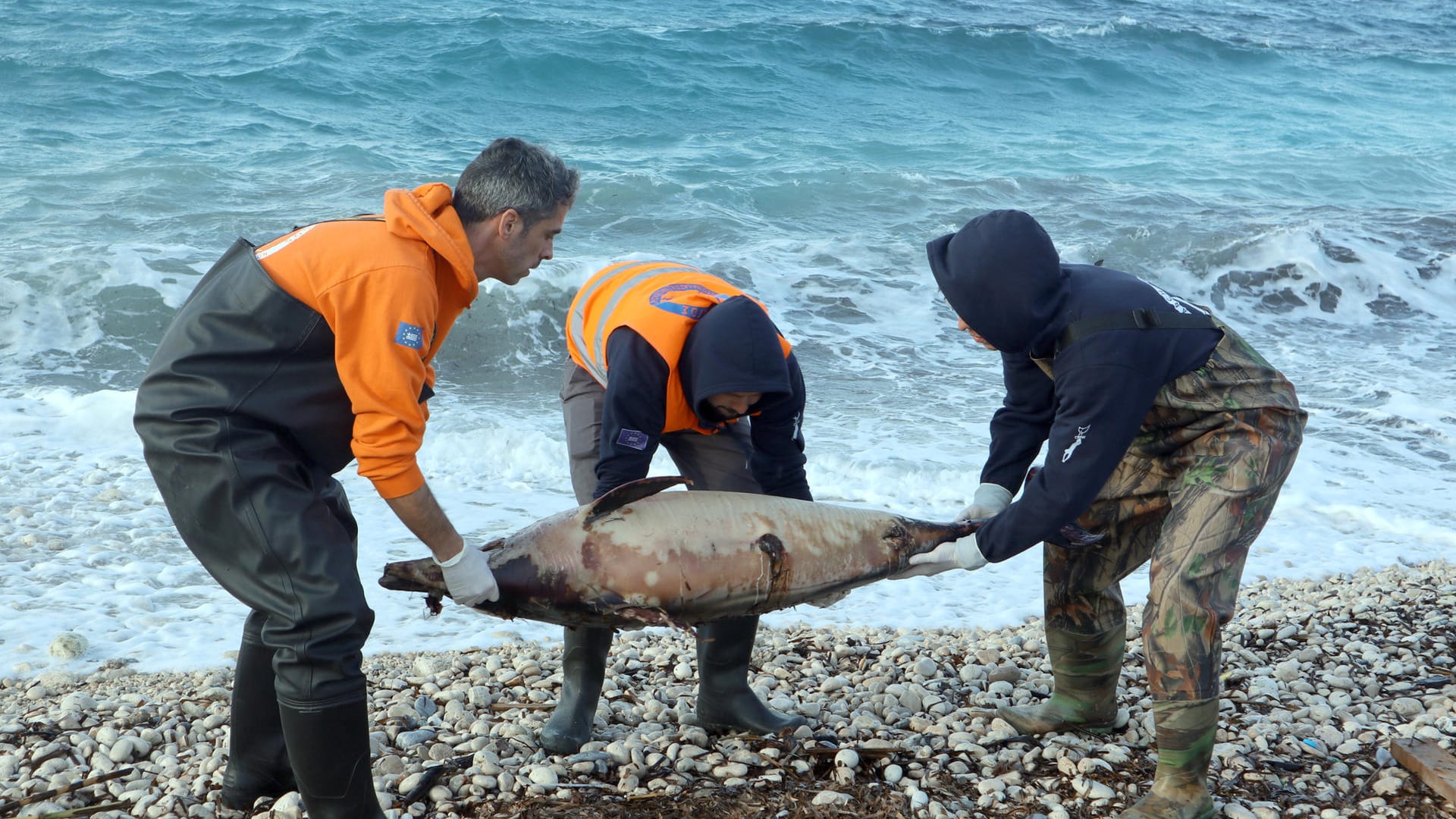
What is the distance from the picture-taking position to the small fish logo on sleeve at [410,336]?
279 cm

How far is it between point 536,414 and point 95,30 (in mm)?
16156

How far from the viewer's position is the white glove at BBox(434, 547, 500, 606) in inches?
A: 124

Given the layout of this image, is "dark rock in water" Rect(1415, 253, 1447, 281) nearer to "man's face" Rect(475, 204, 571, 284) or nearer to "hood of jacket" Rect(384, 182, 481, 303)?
"man's face" Rect(475, 204, 571, 284)

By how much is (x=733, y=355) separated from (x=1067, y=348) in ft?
3.34

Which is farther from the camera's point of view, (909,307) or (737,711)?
(909,307)

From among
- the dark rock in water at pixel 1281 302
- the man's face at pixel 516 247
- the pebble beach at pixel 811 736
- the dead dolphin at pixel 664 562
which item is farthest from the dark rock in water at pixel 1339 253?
the man's face at pixel 516 247

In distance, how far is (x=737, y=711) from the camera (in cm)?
410

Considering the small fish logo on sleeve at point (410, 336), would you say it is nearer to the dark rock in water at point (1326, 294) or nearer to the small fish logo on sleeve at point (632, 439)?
the small fish logo on sleeve at point (632, 439)

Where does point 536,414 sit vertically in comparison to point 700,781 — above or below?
below

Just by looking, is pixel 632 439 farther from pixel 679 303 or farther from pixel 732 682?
pixel 732 682

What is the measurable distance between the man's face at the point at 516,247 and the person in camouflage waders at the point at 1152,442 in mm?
1086

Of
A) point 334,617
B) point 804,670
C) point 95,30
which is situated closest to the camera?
point 334,617

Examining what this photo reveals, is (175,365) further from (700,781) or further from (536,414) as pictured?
(536,414)

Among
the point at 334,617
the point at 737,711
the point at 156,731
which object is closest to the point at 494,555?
the point at 334,617
